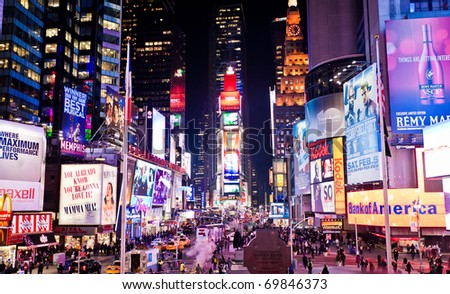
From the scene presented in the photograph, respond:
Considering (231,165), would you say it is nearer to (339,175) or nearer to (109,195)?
(339,175)

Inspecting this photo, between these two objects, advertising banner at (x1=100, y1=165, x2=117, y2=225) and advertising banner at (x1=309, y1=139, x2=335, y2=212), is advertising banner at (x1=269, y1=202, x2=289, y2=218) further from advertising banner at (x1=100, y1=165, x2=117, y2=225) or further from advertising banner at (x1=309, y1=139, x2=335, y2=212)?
advertising banner at (x1=100, y1=165, x2=117, y2=225)

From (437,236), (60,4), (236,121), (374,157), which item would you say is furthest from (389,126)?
(236,121)

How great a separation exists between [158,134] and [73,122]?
1376 inches

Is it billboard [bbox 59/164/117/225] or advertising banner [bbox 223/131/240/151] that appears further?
advertising banner [bbox 223/131/240/151]

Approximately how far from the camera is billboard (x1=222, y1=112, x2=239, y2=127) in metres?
167

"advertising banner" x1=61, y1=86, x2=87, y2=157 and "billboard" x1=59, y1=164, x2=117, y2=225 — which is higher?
"advertising banner" x1=61, y1=86, x2=87, y2=157

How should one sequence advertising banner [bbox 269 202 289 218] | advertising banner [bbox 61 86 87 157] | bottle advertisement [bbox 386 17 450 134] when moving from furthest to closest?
advertising banner [bbox 269 202 289 218] → advertising banner [bbox 61 86 87 157] → bottle advertisement [bbox 386 17 450 134]

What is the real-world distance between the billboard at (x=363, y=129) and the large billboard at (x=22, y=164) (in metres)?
34.3

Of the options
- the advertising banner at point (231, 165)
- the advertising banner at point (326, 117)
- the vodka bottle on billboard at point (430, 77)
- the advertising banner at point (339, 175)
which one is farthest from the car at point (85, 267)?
the advertising banner at point (231, 165)

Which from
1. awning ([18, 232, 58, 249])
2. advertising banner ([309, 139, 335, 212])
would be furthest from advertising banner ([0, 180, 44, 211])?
advertising banner ([309, 139, 335, 212])

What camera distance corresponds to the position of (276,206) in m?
95.5

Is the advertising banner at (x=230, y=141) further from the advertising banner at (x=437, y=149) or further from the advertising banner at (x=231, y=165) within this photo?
the advertising banner at (x=437, y=149)

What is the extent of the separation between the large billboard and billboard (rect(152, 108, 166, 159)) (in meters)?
44.9

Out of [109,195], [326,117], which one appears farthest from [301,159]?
[109,195]
